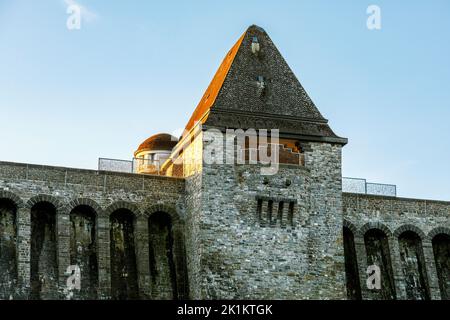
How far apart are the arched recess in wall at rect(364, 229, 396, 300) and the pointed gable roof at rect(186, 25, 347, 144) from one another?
Answer: 659 centimetres

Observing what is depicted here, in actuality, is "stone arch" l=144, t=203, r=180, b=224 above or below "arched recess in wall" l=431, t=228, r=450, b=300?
above

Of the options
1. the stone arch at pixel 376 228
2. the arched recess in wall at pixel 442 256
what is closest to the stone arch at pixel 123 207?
the stone arch at pixel 376 228

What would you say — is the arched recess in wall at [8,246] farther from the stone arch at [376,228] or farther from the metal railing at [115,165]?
the stone arch at [376,228]

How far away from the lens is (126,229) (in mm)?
45344

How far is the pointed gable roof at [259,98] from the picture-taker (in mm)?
44688

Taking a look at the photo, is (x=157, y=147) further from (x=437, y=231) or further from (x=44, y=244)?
A: (x=437, y=231)

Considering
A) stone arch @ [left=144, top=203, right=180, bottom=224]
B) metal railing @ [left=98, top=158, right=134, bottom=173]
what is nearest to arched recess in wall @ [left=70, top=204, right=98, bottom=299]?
metal railing @ [left=98, top=158, right=134, bottom=173]

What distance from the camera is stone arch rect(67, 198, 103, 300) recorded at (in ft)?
141

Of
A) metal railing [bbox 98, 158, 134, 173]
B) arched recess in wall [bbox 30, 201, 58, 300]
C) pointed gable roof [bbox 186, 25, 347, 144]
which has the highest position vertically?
pointed gable roof [bbox 186, 25, 347, 144]

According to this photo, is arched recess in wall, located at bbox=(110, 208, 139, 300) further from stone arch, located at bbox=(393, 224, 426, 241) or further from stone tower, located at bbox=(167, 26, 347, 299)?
stone arch, located at bbox=(393, 224, 426, 241)

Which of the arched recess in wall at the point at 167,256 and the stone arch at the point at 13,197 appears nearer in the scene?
the stone arch at the point at 13,197

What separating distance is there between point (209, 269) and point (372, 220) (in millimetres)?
10589
